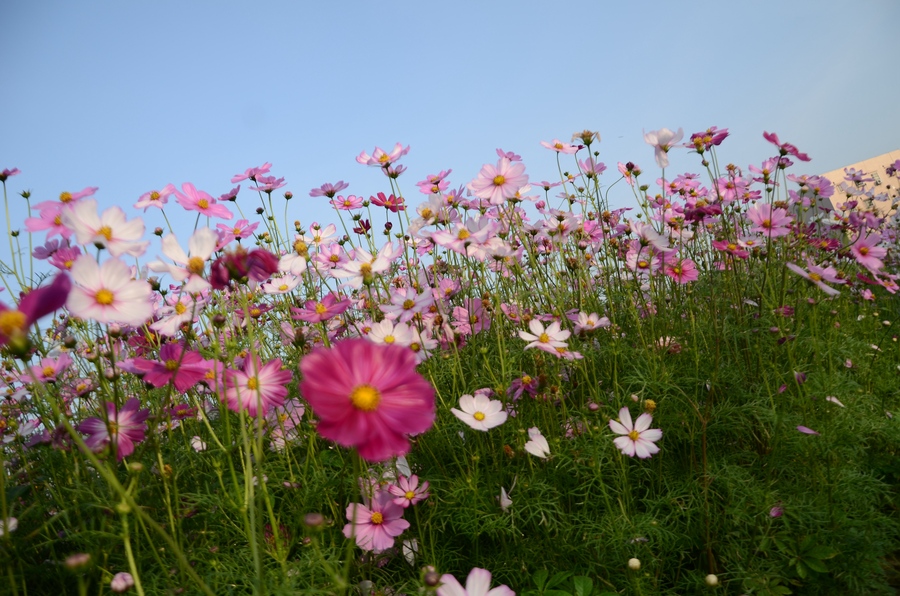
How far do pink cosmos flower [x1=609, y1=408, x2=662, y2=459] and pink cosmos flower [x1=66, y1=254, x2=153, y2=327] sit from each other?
894 millimetres

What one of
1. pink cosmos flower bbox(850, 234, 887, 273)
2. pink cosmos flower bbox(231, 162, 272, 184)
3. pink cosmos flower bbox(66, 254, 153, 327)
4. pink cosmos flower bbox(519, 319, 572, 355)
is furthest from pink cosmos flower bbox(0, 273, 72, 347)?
Result: pink cosmos flower bbox(850, 234, 887, 273)

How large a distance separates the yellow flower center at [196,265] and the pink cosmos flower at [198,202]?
281 millimetres

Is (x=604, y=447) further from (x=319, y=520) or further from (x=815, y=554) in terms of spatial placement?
(x=319, y=520)

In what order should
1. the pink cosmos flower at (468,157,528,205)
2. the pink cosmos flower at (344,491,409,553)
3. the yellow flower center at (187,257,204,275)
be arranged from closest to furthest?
the yellow flower center at (187,257,204,275)
the pink cosmos flower at (344,491,409,553)
the pink cosmos flower at (468,157,528,205)

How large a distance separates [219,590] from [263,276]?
59cm

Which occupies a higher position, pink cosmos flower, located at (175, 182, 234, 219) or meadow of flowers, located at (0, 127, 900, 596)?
pink cosmos flower, located at (175, 182, 234, 219)

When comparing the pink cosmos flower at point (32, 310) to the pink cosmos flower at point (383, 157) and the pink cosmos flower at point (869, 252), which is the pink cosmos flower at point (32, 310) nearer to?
the pink cosmos flower at point (383, 157)

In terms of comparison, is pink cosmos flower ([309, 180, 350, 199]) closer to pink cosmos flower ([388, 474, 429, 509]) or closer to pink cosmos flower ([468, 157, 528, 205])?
pink cosmos flower ([468, 157, 528, 205])

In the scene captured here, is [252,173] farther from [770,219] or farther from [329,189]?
[770,219]

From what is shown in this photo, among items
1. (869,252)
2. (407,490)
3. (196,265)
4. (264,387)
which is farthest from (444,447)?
(869,252)

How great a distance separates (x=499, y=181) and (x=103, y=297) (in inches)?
39.3

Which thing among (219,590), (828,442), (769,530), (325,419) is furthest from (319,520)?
(828,442)

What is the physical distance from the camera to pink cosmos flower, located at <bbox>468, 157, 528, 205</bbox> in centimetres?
142

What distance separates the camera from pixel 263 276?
802 mm
